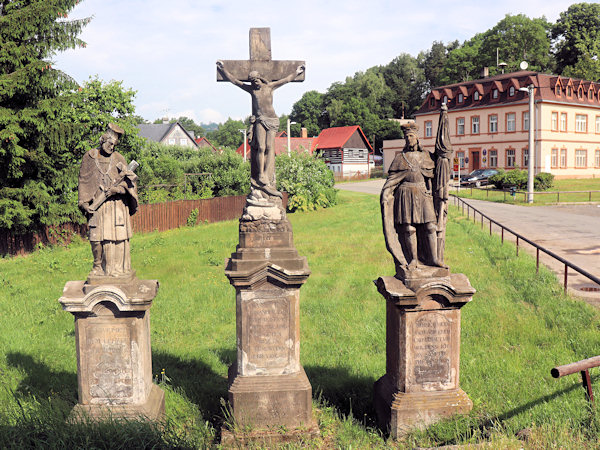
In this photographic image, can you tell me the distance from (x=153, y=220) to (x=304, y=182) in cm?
1074

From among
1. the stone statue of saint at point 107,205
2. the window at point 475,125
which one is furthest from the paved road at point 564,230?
the window at point 475,125

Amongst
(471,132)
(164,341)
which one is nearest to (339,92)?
(471,132)

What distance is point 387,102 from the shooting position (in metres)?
82.1

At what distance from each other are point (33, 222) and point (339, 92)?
73122mm

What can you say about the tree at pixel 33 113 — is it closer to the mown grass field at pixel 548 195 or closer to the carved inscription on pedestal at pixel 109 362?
the carved inscription on pedestal at pixel 109 362

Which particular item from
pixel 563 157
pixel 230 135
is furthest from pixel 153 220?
pixel 230 135

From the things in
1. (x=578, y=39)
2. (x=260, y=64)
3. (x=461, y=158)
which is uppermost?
(x=578, y=39)

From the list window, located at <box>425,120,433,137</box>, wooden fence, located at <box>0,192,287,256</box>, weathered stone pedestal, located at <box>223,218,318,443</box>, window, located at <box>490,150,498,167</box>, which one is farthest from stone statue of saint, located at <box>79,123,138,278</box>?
window, located at <box>425,120,433,137</box>

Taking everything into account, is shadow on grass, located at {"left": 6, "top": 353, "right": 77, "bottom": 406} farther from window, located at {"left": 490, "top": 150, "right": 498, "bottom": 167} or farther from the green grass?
window, located at {"left": 490, "top": 150, "right": 498, "bottom": 167}

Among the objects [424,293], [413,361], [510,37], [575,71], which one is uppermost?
[510,37]

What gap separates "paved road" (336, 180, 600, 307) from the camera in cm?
1263

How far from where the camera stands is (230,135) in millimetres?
116562

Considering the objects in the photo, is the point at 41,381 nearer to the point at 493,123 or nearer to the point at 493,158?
the point at 493,158

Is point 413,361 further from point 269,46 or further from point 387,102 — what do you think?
point 387,102
